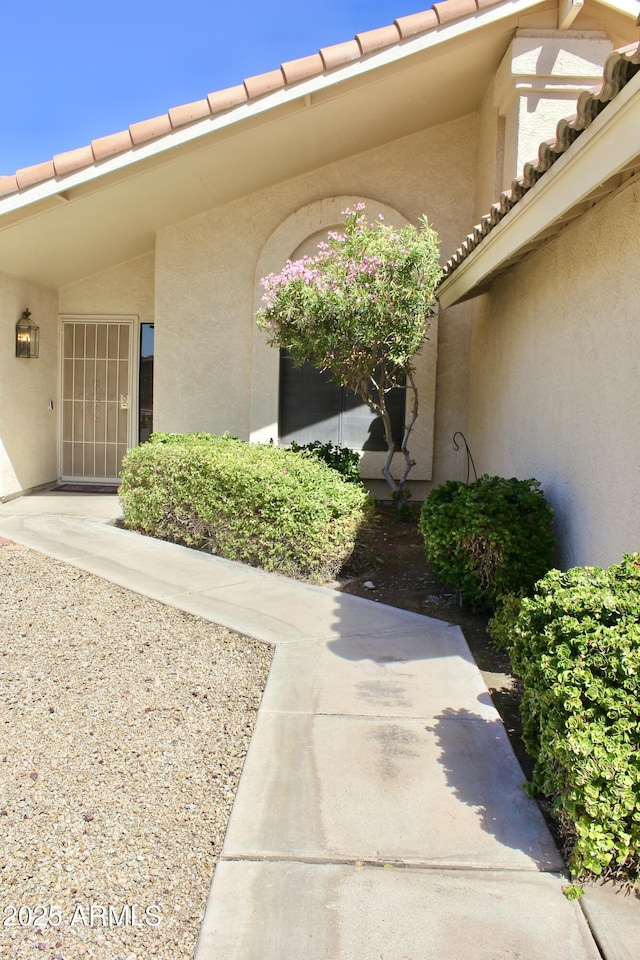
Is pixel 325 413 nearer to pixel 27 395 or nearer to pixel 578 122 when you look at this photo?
pixel 27 395

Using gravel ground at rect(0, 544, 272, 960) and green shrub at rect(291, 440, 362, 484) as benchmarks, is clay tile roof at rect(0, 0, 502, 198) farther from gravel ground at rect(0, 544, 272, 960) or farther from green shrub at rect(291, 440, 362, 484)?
gravel ground at rect(0, 544, 272, 960)

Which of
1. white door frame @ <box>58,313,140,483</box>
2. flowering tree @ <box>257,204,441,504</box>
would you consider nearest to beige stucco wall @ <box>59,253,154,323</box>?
white door frame @ <box>58,313,140,483</box>

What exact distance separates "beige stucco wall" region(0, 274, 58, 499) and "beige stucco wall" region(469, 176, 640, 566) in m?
6.22

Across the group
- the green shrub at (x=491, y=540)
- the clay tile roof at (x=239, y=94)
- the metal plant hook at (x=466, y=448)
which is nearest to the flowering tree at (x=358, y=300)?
the clay tile roof at (x=239, y=94)

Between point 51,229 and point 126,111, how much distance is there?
222 inches

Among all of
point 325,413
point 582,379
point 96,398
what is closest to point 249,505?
point 582,379

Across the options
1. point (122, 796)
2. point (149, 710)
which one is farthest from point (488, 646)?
point (122, 796)

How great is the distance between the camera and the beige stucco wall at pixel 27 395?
9547 mm

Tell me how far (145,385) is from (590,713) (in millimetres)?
10055

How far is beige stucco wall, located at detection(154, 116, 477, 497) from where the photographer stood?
10000mm

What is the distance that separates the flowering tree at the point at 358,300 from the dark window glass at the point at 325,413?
5.53ft

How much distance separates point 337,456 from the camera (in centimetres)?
934

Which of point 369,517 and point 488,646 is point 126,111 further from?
point 488,646

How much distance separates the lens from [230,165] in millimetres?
9086
